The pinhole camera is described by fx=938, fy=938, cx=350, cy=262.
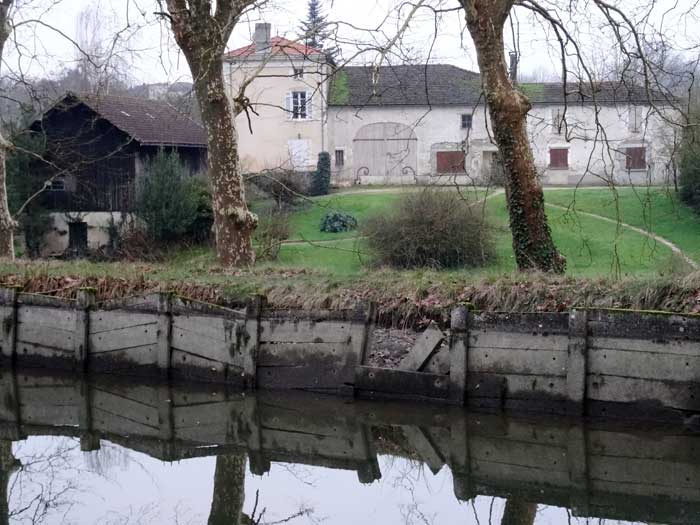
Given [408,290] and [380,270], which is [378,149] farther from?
[408,290]

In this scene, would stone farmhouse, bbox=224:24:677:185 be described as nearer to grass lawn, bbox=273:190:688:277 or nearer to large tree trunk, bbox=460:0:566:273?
grass lawn, bbox=273:190:688:277

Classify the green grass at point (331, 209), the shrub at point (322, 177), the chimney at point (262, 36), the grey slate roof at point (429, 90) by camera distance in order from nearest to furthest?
the chimney at point (262, 36), the green grass at point (331, 209), the shrub at point (322, 177), the grey slate roof at point (429, 90)

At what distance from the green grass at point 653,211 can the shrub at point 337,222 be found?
785 centimetres

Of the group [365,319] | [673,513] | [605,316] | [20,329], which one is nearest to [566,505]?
[673,513]

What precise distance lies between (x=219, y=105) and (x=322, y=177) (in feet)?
86.5

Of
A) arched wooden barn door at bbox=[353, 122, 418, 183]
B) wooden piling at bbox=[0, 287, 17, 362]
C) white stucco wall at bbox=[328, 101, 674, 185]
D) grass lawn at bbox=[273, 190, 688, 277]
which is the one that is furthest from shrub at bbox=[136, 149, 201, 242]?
wooden piling at bbox=[0, 287, 17, 362]

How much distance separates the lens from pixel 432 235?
80.9 ft

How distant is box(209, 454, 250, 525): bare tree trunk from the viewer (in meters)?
8.55

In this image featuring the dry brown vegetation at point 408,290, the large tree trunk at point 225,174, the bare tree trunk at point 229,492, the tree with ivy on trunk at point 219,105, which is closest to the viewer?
the bare tree trunk at point 229,492

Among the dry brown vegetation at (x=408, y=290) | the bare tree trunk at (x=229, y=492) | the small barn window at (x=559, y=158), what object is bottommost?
the bare tree trunk at (x=229, y=492)

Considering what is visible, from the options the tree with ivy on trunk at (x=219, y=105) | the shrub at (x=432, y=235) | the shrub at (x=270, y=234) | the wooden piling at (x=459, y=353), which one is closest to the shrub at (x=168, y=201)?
the shrub at (x=270, y=234)

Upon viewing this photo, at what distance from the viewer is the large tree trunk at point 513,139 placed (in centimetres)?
1468

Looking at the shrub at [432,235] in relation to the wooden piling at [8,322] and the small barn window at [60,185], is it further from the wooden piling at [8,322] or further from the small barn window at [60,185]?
the small barn window at [60,185]

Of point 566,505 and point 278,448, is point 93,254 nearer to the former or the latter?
point 278,448
